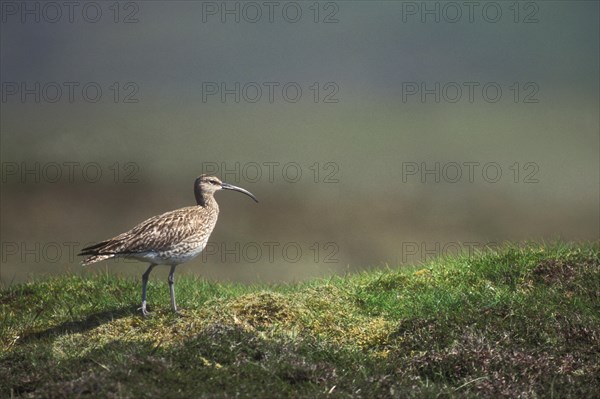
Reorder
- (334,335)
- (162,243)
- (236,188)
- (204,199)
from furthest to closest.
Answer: (236,188) → (204,199) → (162,243) → (334,335)

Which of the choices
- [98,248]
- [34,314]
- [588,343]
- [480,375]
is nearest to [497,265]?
[588,343]

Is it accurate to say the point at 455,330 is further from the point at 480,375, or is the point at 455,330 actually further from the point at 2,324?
the point at 2,324

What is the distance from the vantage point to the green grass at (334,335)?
32.6ft

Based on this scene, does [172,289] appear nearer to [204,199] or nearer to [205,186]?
[204,199]

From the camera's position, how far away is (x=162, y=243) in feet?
46.0

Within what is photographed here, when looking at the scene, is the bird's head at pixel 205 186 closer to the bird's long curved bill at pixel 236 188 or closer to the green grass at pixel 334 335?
the bird's long curved bill at pixel 236 188

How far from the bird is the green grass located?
32.0 inches

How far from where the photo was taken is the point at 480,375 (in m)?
10.8

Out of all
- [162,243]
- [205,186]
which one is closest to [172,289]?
[162,243]

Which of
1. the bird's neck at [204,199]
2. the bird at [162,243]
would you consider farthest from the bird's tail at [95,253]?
the bird's neck at [204,199]

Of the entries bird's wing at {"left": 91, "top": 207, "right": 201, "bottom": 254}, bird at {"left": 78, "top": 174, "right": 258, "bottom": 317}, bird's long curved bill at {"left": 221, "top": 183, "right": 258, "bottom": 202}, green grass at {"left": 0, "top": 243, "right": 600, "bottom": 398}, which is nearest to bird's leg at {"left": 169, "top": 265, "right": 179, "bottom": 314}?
bird at {"left": 78, "top": 174, "right": 258, "bottom": 317}

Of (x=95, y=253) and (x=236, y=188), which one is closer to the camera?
(x=95, y=253)

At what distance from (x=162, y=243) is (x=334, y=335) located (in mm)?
3105

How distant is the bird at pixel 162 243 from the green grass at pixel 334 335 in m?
0.81
